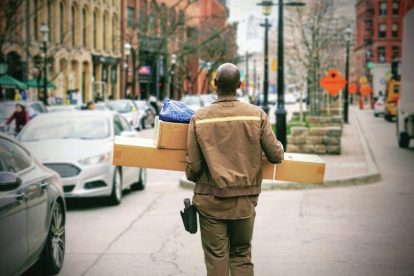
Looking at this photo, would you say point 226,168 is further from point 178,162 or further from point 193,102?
point 193,102

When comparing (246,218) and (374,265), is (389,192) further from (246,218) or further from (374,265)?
(246,218)

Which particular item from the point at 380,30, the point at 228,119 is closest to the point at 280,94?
the point at 228,119

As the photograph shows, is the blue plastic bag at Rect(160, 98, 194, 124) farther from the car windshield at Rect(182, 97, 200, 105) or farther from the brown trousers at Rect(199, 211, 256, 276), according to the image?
the car windshield at Rect(182, 97, 200, 105)

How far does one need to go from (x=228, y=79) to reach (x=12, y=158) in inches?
94.6

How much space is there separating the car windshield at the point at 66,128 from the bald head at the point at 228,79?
25.2ft

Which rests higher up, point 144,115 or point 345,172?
point 144,115

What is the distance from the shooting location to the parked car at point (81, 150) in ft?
36.9

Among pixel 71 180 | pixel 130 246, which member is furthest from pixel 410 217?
pixel 71 180

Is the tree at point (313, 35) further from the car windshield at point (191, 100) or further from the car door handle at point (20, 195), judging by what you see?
the car door handle at point (20, 195)

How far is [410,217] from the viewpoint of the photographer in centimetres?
1030

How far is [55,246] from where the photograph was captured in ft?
22.8

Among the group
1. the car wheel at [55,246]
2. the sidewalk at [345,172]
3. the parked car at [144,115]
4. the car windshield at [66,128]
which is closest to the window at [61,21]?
the parked car at [144,115]

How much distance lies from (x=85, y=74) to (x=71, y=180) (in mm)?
48845

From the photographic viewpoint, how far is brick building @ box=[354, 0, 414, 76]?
105 meters
